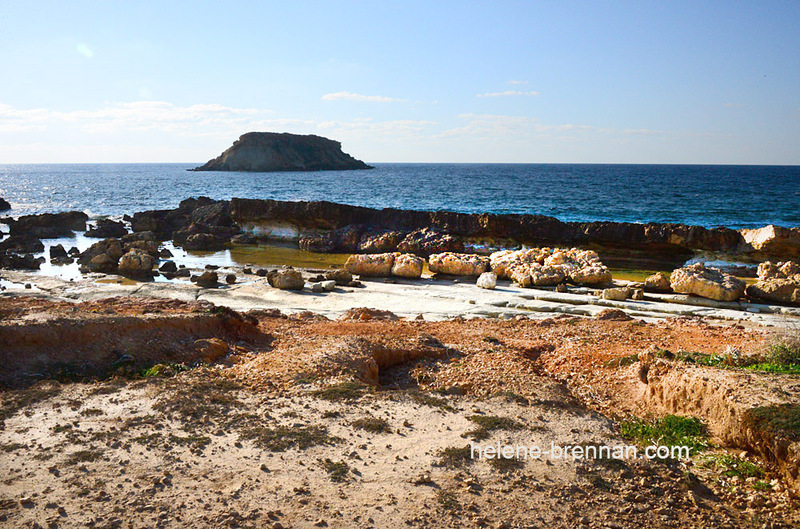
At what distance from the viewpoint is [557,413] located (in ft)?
23.2

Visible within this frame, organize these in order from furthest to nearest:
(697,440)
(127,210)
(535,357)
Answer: (127,210)
(535,357)
(697,440)

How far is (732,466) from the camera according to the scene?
223 inches

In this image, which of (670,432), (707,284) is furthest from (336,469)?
(707,284)

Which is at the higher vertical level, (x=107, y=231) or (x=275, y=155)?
(x=275, y=155)

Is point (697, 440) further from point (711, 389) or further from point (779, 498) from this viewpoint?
point (779, 498)

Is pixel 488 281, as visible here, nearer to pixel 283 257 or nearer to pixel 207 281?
pixel 207 281

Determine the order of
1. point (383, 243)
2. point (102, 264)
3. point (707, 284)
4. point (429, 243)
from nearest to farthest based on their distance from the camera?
point (707, 284)
point (102, 264)
point (429, 243)
point (383, 243)

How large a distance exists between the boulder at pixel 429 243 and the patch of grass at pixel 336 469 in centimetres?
2004

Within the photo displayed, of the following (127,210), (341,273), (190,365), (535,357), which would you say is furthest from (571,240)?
(127,210)

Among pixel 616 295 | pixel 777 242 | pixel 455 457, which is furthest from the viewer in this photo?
pixel 777 242

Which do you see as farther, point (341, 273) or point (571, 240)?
point (571, 240)

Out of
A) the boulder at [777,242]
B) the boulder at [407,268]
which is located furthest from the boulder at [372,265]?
the boulder at [777,242]

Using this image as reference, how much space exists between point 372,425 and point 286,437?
42.1 inches

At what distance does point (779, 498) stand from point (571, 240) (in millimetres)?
21515
